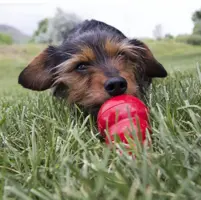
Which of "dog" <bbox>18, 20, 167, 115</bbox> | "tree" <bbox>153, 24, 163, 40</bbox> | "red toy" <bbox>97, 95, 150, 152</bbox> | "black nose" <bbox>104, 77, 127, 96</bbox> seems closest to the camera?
"red toy" <bbox>97, 95, 150, 152</bbox>

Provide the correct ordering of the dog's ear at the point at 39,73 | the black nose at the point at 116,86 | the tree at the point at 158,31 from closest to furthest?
1. the black nose at the point at 116,86
2. the dog's ear at the point at 39,73
3. the tree at the point at 158,31

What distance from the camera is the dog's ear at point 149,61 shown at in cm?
300

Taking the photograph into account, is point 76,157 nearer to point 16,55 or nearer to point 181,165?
point 181,165

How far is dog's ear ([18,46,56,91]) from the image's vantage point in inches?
111

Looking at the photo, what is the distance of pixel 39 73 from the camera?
2.86 metres

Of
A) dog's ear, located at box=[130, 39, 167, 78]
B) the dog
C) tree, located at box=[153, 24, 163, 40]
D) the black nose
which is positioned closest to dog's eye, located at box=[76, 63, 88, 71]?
the dog

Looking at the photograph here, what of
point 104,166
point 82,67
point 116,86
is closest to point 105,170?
point 104,166

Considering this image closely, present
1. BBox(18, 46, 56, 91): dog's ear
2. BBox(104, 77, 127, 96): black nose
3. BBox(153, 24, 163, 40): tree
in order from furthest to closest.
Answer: BBox(153, 24, 163, 40): tree, BBox(18, 46, 56, 91): dog's ear, BBox(104, 77, 127, 96): black nose

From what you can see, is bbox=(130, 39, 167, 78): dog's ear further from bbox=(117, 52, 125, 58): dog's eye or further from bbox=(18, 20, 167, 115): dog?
bbox=(117, 52, 125, 58): dog's eye

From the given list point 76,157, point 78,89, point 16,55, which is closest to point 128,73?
point 78,89

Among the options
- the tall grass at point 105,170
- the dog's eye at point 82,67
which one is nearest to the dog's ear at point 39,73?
the dog's eye at point 82,67

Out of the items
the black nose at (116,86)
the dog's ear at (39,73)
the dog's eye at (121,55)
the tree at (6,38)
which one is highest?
the dog's eye at (121,55)

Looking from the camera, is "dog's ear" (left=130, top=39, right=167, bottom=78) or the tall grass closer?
the tall grass

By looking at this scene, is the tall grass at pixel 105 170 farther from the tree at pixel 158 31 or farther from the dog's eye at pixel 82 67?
the tree at pixel 158 31
